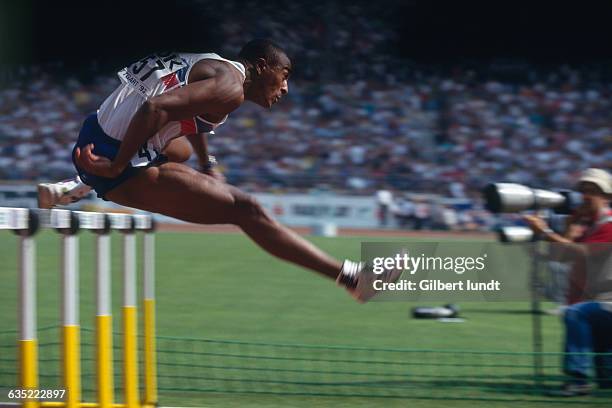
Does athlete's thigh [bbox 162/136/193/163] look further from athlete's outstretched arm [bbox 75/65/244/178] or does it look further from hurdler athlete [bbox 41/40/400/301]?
athlete's outstretched arm [bbox 75/65/244/178]

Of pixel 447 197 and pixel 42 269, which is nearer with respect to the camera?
pixel 42 269

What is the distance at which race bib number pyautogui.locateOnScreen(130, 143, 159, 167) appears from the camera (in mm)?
4277

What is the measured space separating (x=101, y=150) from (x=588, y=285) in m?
3.45

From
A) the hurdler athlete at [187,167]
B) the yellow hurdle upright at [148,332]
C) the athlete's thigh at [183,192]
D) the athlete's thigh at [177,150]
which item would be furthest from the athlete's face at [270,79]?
the yellow hurdle upright at [148,332]

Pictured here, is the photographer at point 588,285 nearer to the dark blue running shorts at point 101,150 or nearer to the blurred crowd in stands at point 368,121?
the dark blue running shorts at point 101,150

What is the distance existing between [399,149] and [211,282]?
10.3m

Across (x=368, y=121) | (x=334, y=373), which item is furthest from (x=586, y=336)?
(x=368, y=121)

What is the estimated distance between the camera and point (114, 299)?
10.6 m

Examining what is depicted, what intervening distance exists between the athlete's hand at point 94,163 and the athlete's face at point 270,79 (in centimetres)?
67

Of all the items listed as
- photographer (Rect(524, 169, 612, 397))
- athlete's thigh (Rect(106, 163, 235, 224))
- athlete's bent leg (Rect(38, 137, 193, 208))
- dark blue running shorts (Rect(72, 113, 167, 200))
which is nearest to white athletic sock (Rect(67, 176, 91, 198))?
athlete's bent leg (Rect(38, 137, 193, 208))

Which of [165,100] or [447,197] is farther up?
[447,197]

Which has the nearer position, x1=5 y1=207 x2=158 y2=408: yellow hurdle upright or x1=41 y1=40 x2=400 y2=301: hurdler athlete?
x1=5 y1=207 x2=158 y2=408: yellow hurdle upright

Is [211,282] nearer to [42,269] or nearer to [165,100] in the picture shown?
[42,269]

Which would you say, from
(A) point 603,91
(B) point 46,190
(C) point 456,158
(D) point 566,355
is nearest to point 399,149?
(C) point 456,158
